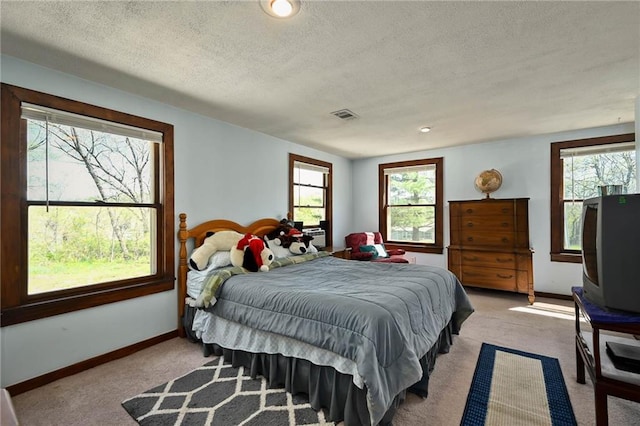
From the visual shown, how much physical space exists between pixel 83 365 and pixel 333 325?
2195 mm

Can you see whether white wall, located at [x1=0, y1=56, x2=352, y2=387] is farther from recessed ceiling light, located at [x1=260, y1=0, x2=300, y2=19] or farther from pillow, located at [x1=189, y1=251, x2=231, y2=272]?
recessed ceiling light, located at [x1=260, y1=0, x2=300, y2=19]

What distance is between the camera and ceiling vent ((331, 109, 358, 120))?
326 centimetres

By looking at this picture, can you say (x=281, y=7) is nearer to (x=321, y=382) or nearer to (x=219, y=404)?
(x=321, y=382)

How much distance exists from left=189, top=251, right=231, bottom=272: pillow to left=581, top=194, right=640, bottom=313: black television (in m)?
2.88

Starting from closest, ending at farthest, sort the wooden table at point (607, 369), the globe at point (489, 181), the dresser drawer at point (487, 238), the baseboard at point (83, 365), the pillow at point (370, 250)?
the wooden table at point (607, 369) → the baseboard at point (83, 365) → the dresser drawer at point (487, 238) → the globe at point (489, 181) → the pillow at point (370, 250)

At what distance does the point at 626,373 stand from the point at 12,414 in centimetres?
277

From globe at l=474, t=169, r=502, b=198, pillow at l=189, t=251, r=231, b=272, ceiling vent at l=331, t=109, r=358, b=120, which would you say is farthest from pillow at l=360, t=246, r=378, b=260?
pillow at l=189, t=251, r=231, b=272

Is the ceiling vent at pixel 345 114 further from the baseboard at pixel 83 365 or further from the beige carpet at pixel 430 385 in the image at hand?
the baseboard at pixel 83 365

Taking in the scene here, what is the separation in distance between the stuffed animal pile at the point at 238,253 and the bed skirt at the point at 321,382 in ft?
2.57

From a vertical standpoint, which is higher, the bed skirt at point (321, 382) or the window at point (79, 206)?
the window at point (79, 206)

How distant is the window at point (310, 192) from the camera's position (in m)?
4.74

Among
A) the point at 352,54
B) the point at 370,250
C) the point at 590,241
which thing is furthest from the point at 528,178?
the point at 352,54

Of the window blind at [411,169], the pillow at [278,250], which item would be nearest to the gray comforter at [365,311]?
the pillow at [278,250]

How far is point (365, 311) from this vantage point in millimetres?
1782
